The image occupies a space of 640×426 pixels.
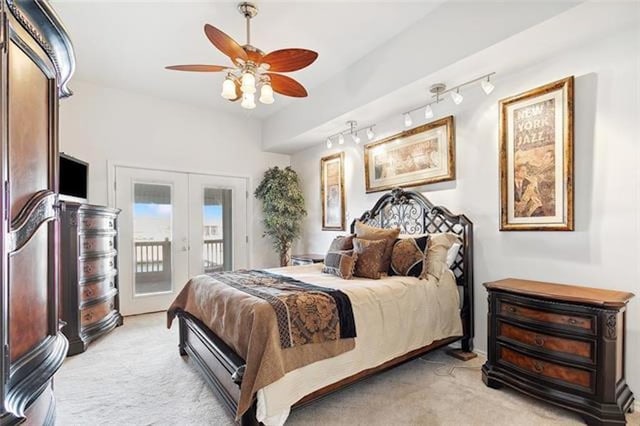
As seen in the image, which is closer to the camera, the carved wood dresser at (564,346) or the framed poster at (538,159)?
the carved wood dresser at (564,346)

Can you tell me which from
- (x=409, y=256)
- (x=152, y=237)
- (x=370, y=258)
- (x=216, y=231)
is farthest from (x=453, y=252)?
(x=152, y=237)

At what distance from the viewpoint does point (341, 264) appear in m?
2.98

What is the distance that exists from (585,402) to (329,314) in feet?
5.47

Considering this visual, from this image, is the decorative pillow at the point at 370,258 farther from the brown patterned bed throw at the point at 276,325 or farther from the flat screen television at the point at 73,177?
the flat screen television at the point at 73,177

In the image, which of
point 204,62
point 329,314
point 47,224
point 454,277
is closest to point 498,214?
point 454,277

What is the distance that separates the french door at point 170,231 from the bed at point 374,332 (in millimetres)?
1945

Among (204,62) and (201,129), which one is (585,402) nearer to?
(204,62)

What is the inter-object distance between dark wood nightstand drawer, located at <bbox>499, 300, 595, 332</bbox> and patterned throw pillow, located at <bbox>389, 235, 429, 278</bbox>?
700 millimetres

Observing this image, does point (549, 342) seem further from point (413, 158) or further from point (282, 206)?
point (282, 206)

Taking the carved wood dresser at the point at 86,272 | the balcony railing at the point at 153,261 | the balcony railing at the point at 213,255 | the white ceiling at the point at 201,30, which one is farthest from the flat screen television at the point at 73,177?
the balcony railing at the point at 213,255

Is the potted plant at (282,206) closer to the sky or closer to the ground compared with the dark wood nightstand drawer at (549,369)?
closer to the sky

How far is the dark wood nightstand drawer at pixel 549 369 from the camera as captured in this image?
6.49ft

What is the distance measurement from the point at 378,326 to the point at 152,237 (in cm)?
370

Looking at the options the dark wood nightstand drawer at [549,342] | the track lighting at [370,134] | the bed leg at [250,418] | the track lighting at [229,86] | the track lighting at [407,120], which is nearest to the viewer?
the bed leg at [250,418]
